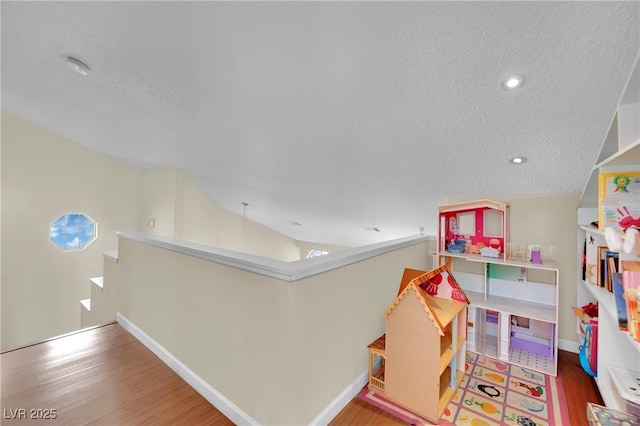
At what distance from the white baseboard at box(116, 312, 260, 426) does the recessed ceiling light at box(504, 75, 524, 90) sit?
2255 mm

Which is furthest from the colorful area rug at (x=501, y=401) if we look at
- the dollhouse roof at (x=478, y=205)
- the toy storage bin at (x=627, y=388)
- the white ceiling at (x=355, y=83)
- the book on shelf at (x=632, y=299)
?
the white ceiling at (x=355, y=83)

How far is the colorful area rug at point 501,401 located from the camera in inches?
56.5

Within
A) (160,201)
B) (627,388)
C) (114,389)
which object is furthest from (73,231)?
(627,388)

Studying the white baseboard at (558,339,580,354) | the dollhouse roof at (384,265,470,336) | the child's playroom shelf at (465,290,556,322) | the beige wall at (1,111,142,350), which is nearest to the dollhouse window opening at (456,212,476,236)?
the child's playroom shelf at (465,290,556,322)

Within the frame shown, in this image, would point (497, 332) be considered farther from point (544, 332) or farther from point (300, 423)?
point (300, 423)

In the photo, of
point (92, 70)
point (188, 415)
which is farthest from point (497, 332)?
point (92, 70)

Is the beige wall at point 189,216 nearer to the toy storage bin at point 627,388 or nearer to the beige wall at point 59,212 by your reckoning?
the beige wall at point 59,212

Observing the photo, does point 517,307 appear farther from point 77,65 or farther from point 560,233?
point 77,65

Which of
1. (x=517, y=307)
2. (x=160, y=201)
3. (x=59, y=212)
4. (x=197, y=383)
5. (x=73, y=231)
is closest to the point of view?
(x=197, y=383)

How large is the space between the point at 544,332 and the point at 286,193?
3.11 meters

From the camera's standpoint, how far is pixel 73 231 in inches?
175

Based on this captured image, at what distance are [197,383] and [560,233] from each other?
2998 mm

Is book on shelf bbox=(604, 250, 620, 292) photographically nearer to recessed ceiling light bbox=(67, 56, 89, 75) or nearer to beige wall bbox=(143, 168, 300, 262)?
recessed ceiling light bbox=(67, 56, 89, 75)

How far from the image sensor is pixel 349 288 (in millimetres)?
1582
